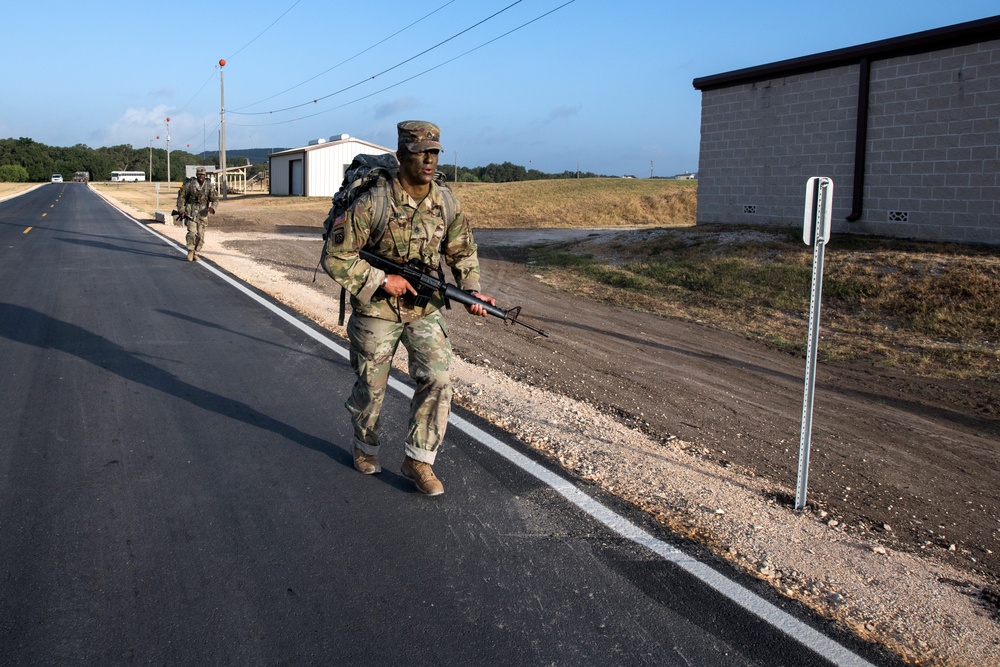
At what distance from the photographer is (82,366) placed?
7281 millimetres

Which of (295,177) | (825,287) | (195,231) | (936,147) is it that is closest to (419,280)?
(825,287)

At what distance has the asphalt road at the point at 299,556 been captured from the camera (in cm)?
305

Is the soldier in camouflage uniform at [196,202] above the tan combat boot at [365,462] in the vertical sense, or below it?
above

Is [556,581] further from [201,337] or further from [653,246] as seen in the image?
[653,246]

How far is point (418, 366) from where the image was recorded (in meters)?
4.44

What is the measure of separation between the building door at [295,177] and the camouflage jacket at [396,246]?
52700 mm

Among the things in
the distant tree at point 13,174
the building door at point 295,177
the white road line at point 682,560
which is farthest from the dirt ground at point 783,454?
the distant tree at point 13,174

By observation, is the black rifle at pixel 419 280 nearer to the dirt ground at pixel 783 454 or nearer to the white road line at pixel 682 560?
the white road line at pixel 682 560

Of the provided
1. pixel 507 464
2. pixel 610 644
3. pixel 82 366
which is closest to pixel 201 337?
pixel 82 366

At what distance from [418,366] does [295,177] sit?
2147 inches

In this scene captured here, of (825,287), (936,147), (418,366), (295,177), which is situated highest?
(295,177)

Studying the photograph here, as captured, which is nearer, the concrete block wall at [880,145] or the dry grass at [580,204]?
the concrete block wall at [880,145]

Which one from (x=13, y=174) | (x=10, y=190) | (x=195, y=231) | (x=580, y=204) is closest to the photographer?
(x=195, y=231)

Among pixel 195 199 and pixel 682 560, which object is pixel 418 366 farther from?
pixel 195 199
